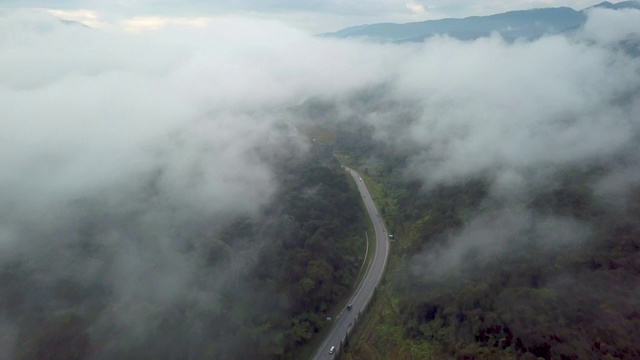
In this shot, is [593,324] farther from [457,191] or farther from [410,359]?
[457,191]

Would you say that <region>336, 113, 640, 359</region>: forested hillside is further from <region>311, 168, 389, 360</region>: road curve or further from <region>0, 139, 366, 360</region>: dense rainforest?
<region>0, 139, 366, 360</region>: dense rainforest

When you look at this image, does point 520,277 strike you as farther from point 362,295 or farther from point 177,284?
point 177,284

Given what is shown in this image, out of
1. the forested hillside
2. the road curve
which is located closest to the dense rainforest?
the road curve

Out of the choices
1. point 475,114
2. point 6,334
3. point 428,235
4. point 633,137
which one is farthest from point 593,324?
point 475,114

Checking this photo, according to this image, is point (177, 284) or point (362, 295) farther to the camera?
point (362, 295)

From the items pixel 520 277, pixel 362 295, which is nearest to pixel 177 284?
pixel 362 295

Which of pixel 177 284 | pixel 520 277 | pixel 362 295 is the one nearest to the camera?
pixel 520 277
